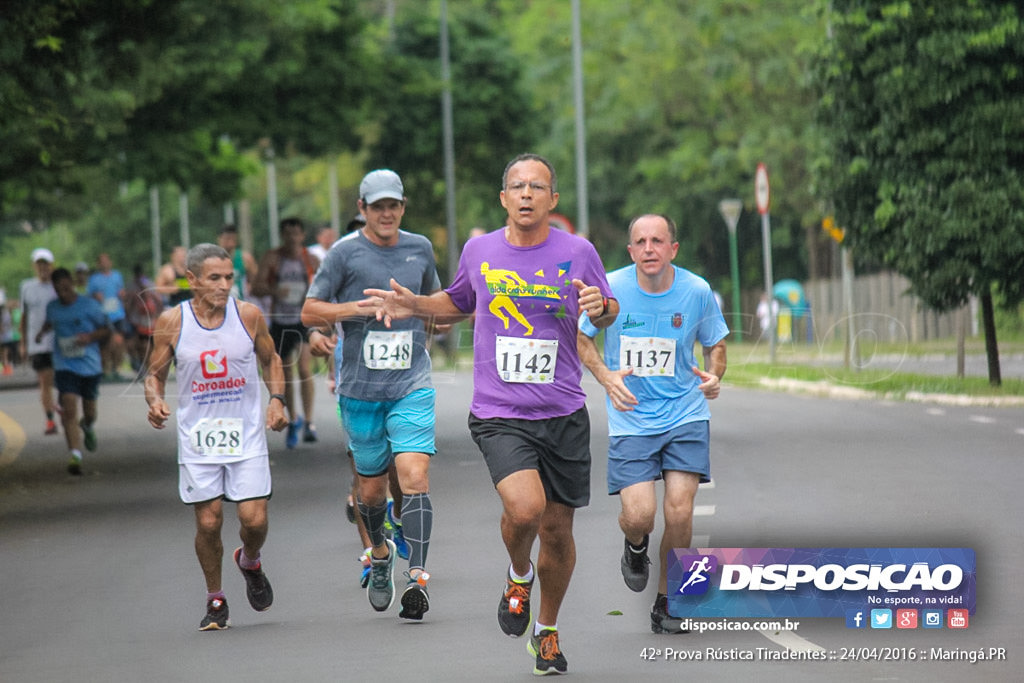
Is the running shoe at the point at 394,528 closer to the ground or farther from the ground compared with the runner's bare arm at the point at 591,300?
closer to the ground

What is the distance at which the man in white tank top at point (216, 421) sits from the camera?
29.2 ft

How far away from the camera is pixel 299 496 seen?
1432cm

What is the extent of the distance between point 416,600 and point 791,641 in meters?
1.74

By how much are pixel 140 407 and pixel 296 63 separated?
246 inches

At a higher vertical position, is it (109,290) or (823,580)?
(109,290)

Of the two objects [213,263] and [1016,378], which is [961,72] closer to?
[1016,378]

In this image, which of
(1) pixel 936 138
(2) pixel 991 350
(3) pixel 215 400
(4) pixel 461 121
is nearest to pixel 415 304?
(3) pixel 215 400

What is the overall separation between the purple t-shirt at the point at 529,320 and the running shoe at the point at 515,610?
0.66 meters

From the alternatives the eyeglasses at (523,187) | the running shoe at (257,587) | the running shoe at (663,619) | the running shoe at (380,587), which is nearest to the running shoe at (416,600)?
the running shoe at (380,587)

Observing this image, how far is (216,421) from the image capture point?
8.90m

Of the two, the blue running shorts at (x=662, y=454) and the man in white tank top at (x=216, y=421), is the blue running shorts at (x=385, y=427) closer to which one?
the man in white tank top at (x=216, y=421)

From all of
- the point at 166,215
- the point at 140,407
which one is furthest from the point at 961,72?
the point at 166,215

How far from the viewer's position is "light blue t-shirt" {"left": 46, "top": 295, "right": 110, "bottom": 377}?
17.5m

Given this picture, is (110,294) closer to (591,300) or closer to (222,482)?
(222,482)
